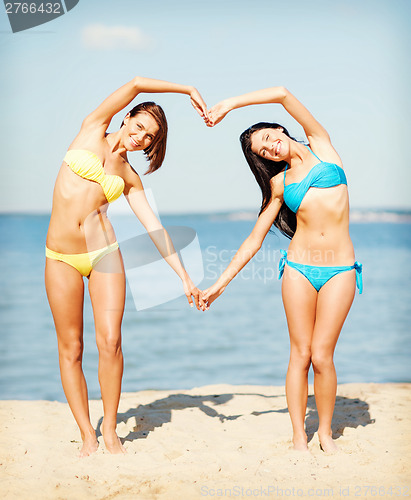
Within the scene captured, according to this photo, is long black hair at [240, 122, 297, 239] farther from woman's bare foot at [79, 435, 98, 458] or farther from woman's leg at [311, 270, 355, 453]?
woman's bare foot at [79, 435, 98, 458]

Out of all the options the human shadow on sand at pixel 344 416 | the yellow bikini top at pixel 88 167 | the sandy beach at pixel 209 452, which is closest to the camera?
the sandy beach at pixel 209 452

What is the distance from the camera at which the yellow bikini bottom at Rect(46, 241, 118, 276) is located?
4.09 metres

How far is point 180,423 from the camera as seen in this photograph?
16.5ft

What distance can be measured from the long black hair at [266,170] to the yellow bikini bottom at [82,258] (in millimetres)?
1278

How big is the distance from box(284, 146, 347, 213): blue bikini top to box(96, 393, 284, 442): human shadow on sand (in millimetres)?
2196

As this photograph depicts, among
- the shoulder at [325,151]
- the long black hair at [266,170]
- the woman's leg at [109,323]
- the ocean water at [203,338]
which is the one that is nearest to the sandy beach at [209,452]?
the woman's leg at [109,323]

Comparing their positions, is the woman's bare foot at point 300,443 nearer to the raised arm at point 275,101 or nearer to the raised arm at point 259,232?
the raised arm at point 259,232

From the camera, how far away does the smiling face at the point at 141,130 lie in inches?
161

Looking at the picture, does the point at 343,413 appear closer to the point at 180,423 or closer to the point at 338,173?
the point at 180,423

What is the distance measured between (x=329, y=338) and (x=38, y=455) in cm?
230

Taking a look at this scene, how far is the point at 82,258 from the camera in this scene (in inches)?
162

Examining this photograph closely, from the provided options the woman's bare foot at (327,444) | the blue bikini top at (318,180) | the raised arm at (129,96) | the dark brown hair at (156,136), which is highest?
the raised arm at (129,96)
